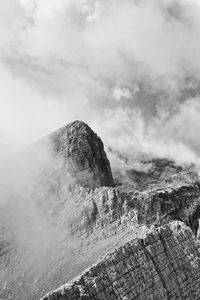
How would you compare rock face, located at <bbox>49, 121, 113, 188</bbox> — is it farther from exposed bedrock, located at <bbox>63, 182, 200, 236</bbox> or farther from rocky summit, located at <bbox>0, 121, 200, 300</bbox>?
exposed bedrock, located at <bbox>63, 182, 200, 236</bbox>

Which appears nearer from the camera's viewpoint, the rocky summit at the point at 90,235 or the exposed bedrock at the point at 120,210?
the rocky summit at the point at 90,235

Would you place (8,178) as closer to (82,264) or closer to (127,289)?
(82,264)

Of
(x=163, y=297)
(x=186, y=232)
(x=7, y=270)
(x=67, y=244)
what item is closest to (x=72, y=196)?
(x=67, y=244)

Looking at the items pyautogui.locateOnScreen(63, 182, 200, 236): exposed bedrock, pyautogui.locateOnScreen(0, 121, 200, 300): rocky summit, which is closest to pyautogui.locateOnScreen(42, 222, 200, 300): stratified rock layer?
pyautogui.locateOnScreen(0, 121, 200, 300): rocky summit

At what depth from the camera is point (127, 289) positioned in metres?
96.9

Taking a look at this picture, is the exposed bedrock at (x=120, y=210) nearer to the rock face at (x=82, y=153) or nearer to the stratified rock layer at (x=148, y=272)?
the rock face at (x=82, y=153)

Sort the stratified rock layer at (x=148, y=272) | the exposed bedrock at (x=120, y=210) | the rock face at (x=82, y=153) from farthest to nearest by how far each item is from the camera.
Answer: the rock face at (x=82, y=153)
the exposed bedrock at (x=120, y=210)
the stratified rock layer at (x=148, y=272)

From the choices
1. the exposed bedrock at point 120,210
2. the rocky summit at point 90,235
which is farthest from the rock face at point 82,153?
the exposed bedrock at point 120,210

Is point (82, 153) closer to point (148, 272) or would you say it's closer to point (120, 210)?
point (120, 210)

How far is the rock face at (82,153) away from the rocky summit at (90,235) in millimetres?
381

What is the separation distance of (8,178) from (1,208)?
506 inches

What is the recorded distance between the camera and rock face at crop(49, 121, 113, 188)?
155 m

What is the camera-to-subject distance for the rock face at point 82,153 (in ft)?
508

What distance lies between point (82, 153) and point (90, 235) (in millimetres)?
39033
